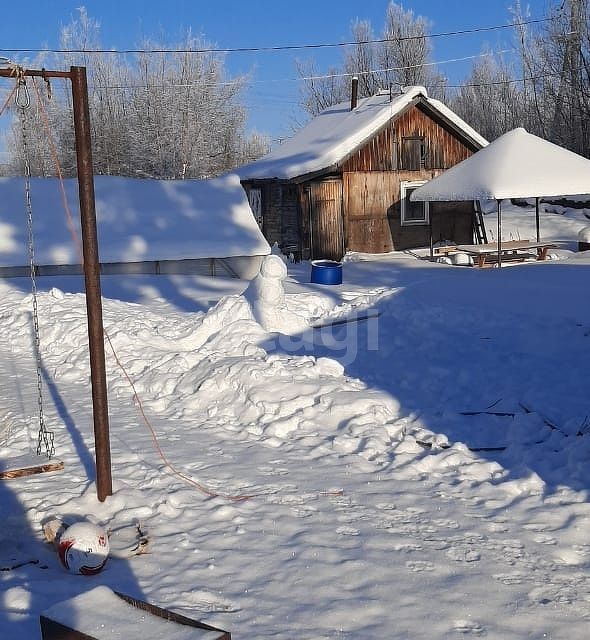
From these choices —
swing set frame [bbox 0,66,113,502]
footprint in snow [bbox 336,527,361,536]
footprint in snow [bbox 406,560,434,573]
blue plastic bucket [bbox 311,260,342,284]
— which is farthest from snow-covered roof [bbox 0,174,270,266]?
footprint in snow [bbox 406,560,434,573]

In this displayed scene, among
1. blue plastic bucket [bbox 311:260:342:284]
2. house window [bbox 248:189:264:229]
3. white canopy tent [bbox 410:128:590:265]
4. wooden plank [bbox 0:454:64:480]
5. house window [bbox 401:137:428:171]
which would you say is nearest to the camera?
wooden plank [bbox 0:454:64:480]

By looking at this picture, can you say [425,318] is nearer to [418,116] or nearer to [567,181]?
[567,181]

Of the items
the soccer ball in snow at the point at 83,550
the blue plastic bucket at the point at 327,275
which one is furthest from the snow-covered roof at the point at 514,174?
the soccer ball in snow at the point at 83,550

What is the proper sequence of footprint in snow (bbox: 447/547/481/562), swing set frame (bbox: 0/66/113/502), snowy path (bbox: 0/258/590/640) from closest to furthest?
1. snowy path (bbox: 0/258/590/640)
2. footprint in snow (bbox: 447/547/481/562)
3. swing set frame (bbox: 0/66/113/502)

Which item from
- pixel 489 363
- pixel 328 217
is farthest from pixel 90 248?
pixel 328 217

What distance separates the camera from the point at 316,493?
682 centimetres

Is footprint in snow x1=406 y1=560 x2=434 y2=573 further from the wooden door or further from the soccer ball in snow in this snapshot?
the wooden door

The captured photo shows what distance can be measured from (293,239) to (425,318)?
12.4 metres

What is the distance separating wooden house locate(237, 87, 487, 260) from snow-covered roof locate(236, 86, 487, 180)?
32mm

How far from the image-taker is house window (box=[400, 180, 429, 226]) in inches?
976

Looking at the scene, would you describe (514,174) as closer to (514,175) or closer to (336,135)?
(514,175)

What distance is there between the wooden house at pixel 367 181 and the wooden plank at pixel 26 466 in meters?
16.6

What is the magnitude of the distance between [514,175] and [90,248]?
53.4 ft

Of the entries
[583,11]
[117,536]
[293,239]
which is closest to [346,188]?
[293,239]
